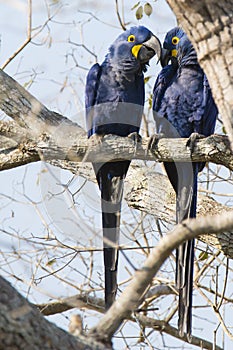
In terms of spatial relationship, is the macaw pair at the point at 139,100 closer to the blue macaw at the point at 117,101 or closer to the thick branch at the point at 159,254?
the blue macaw at the point at 117,101

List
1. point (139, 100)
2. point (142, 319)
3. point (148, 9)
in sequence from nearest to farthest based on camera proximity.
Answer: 1. point (142, 319)
2. point (139, 100)
3. point (148, 9)

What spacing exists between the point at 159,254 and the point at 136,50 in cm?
260

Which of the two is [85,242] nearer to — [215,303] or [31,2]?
[215,303]

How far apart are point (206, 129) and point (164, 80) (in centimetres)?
44

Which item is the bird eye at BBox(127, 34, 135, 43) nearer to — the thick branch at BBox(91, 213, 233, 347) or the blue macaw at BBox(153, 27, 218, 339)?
the blue macaw at BBox(153, 27, 218, 339)

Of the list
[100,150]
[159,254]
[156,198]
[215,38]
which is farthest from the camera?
[156,198]

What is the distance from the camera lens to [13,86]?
11.2ft

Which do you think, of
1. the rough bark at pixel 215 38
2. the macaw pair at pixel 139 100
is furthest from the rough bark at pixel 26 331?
the macaw pair at pixel 139 100

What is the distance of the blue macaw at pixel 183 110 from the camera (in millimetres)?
3668

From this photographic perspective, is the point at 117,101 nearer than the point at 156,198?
No

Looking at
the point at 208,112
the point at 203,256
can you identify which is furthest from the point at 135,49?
the point at 203,256

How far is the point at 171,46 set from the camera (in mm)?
4016

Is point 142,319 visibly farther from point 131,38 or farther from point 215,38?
point 215,38

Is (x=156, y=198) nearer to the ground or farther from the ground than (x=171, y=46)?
nearer to the ground
